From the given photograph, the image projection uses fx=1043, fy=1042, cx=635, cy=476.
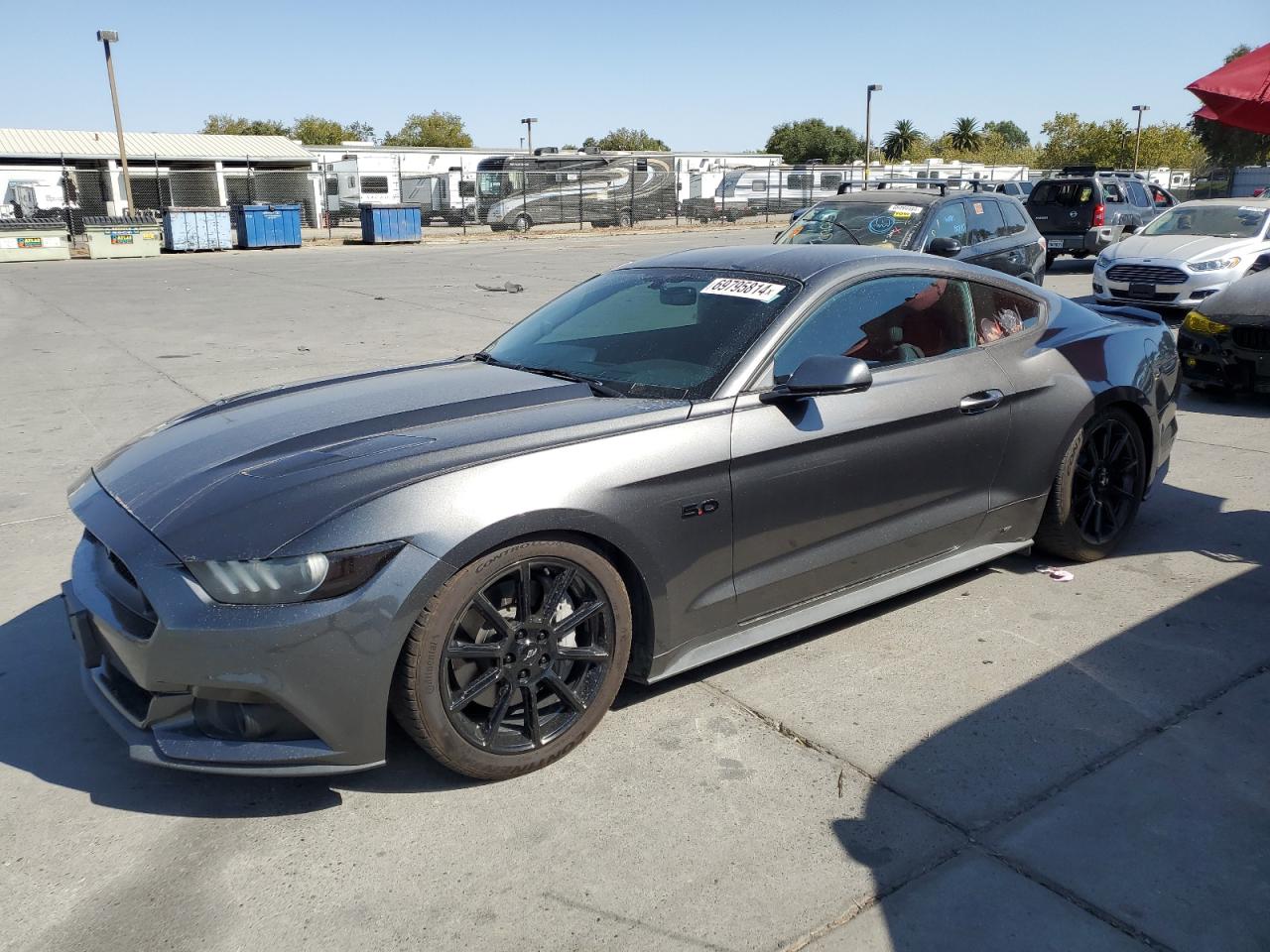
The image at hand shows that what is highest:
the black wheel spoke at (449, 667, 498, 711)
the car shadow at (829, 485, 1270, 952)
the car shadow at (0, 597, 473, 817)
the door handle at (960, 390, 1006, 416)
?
the door handle at (960, 390, 1006, 416)

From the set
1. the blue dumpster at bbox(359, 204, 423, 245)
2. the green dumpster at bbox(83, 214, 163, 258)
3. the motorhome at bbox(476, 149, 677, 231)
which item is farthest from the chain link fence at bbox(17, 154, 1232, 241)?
the green dumpster at bbox(83, 214, 163, 258)

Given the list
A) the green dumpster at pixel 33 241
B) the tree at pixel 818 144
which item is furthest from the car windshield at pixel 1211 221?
the tree at pixel 818 144

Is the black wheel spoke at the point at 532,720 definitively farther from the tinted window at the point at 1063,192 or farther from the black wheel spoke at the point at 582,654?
the tinted window at the point at 1063,192

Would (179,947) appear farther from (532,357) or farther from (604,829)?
(532,357)

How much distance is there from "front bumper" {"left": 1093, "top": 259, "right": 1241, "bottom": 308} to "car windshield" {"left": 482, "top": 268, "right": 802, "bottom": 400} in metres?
10.6

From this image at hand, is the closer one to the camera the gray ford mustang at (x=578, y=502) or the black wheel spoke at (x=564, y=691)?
the gray ford mustang at (x=578, y=502)

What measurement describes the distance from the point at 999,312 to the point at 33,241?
28261 mm

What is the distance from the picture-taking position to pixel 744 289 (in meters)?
3.99

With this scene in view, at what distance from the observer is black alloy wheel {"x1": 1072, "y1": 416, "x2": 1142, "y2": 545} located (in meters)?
4.75

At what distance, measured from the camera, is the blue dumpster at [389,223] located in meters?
32.1

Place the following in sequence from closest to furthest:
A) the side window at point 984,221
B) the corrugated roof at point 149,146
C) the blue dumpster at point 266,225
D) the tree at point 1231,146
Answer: the side window at point 984,221 → the blue dumpster at point 266,225 → the corrugated roof at point 149,146 → the tree at point 1231,146

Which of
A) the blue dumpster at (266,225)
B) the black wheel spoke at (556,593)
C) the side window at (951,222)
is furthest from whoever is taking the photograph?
the blue dumpster at (266,225)

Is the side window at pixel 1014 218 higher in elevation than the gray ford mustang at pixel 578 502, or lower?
higher

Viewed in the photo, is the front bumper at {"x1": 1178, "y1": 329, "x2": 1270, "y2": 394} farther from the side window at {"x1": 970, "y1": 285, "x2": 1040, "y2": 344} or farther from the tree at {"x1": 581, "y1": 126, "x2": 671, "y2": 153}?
the tree at {"x1": 581, "y1": 126, "x2": 671, "y2": 153}
